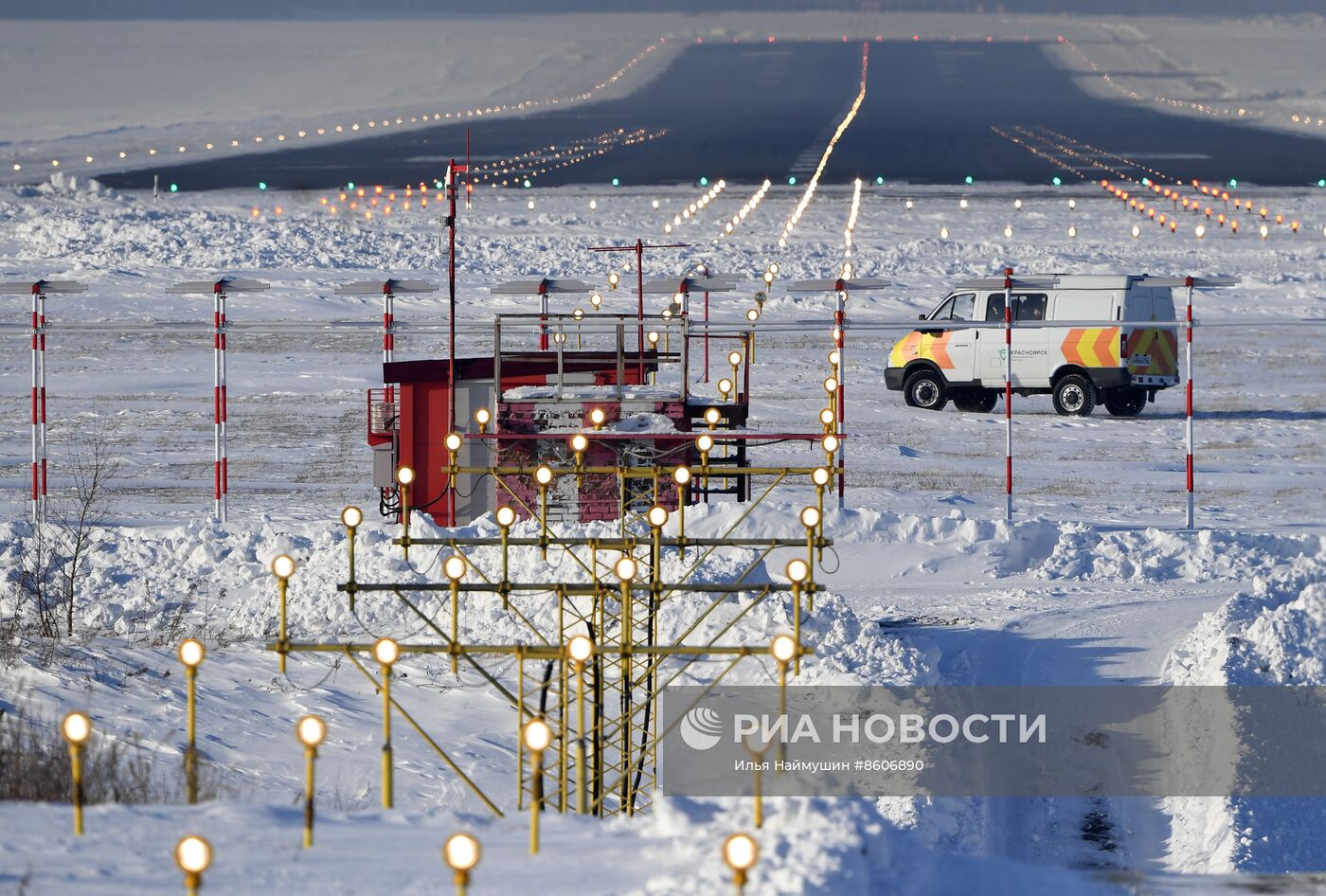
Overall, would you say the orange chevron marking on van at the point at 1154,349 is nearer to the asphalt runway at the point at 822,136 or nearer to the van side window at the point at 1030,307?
the van side window at the point at 1030,307

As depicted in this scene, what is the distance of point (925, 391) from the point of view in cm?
2836

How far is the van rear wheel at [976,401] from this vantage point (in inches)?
1113

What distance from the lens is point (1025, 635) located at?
15336mm

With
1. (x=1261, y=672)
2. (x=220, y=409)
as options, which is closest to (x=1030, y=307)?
(x=220, y=409)

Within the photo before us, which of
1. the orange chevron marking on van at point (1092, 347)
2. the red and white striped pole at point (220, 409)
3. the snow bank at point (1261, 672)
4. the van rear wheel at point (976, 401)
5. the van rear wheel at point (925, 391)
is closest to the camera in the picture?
the snow bank at point (1261, 672)

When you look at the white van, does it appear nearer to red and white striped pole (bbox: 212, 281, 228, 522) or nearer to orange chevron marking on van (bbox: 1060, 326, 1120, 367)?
orange chevron marking on van (bbox: 1060, 326, 1120, 367)

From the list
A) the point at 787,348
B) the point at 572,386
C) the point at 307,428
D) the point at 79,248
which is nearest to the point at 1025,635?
the point at 572,386

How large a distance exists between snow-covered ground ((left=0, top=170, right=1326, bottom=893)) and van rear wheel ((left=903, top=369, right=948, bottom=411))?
0.57 metres

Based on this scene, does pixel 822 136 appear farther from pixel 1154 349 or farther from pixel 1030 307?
pixel 1154 349

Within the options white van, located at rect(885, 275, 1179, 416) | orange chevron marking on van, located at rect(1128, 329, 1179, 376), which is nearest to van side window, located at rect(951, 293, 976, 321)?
white van, located at rect(885, 275, 1179, 416)

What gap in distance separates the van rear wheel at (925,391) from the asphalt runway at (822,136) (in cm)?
3204

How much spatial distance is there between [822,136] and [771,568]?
60.5m

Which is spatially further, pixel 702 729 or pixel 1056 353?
pixel 1056 353

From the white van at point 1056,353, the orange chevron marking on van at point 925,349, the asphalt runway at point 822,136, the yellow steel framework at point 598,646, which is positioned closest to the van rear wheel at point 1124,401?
the white van at point 1056,353
